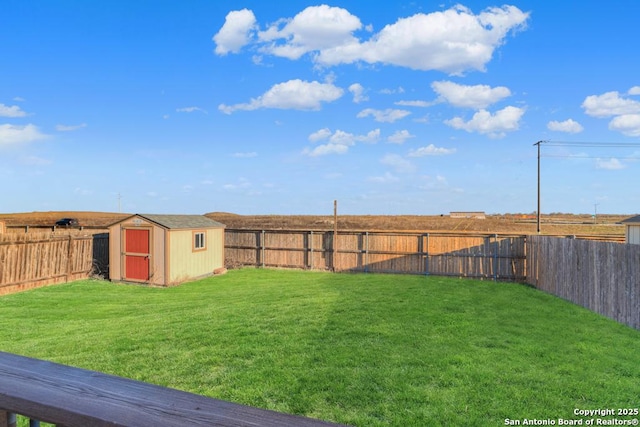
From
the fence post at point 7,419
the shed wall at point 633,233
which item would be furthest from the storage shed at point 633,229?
the fence post at point 7,419

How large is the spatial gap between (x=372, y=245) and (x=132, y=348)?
40.6 feet

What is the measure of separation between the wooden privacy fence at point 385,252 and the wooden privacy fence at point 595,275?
1887 millimetres

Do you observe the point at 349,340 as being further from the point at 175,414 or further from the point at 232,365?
the point at 175,414

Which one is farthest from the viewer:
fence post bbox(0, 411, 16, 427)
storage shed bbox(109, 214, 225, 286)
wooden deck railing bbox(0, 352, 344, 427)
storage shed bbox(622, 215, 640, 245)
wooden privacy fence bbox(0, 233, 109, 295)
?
storage shed bbox(109, 214, 225, 286)

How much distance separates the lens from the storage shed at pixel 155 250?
15.8 metres

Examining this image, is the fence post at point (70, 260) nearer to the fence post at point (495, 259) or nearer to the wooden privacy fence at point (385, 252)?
the wooden privacy fence at point (385, 252)

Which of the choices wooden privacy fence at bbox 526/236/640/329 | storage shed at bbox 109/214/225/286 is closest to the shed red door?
storage shed at bbox 109/214/225/286

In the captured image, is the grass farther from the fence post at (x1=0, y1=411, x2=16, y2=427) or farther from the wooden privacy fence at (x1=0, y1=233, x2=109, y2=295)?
the fence post at (x1=0, y1=411, x2=16, y2=427)

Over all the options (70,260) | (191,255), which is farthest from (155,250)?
(70,260)

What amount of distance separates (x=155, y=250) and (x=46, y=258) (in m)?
3.89

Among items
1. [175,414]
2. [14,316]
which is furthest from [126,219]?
[175,414]

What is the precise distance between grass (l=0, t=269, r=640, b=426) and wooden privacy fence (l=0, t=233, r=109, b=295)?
1.67m

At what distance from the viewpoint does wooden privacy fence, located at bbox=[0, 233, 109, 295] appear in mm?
13751

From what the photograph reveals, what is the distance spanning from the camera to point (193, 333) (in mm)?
7758
